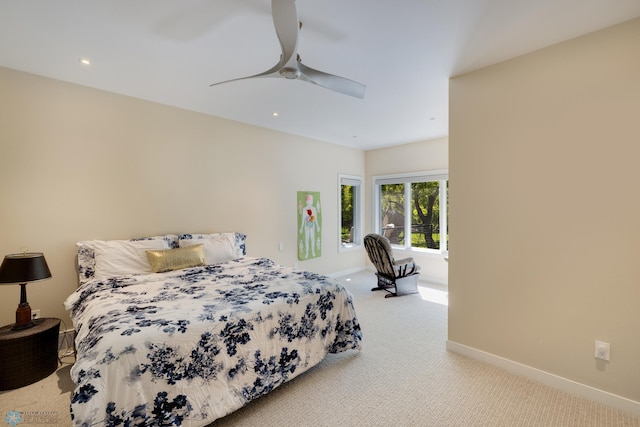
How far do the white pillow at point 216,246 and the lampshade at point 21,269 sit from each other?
1188mm

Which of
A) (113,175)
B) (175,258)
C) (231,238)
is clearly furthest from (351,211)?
(113,175)

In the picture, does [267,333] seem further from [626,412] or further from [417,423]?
[626,412]

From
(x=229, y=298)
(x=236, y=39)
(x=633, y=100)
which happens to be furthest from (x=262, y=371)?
(x=633, y=100)

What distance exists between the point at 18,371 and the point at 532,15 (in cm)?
444

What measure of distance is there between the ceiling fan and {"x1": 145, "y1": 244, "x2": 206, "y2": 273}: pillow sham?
2.04 metres

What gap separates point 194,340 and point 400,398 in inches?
59.6

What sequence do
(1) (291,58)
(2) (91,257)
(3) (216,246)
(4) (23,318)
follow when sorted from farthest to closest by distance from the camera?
(3) (216,246)
(2) (91,257)
(4) (23,318)
(1) (291,58)

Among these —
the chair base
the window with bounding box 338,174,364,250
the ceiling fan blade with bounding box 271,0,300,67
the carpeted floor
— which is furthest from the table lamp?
the window with bounding box 338,174,364,250

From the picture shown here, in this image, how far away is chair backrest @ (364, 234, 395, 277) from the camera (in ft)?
14.0

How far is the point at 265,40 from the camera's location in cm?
212

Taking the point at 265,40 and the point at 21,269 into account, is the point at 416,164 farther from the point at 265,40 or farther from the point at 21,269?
the point at 21,269

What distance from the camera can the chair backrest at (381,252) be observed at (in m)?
4.26

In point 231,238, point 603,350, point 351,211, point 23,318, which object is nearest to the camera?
point 603,350

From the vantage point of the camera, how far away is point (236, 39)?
6.88ft
